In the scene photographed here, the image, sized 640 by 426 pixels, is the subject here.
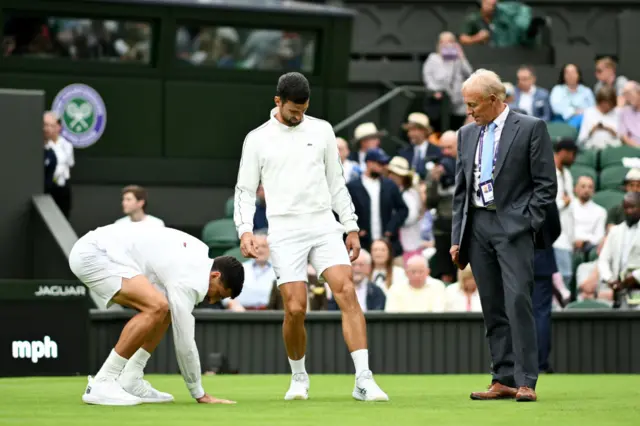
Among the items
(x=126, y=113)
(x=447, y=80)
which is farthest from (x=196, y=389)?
(x=447, y=80)

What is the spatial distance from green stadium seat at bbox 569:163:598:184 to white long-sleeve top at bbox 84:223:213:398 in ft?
30.5

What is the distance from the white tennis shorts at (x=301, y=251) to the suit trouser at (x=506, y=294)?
33.7 inches

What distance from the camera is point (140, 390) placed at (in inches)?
387

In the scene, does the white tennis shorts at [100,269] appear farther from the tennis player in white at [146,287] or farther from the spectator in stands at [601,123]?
the spectator in stands at [601,123]

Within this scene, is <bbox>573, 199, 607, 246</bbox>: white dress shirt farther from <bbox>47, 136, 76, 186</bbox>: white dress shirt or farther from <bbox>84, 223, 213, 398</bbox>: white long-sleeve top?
<bbox>84, 223, 213, 398</bbox>: white long-sleeve top

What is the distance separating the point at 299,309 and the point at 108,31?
10282 millimetres

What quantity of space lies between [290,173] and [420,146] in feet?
29.5

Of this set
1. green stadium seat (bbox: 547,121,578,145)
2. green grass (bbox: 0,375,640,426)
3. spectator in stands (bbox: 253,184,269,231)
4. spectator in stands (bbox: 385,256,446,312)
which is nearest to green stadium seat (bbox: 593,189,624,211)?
green stadium seat (bbox: 547,121,578,145)

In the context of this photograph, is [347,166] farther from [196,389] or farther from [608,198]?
[196,389]

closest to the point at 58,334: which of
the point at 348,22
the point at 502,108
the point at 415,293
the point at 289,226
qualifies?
the point at 415,293

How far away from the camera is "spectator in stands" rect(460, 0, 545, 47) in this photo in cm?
2281

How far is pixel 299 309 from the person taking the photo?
9.79 metres

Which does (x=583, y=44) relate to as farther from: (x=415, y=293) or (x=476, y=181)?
(x=476, y=181)

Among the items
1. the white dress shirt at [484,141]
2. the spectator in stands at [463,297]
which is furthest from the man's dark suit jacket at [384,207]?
the white dress shirt at [484,141]
